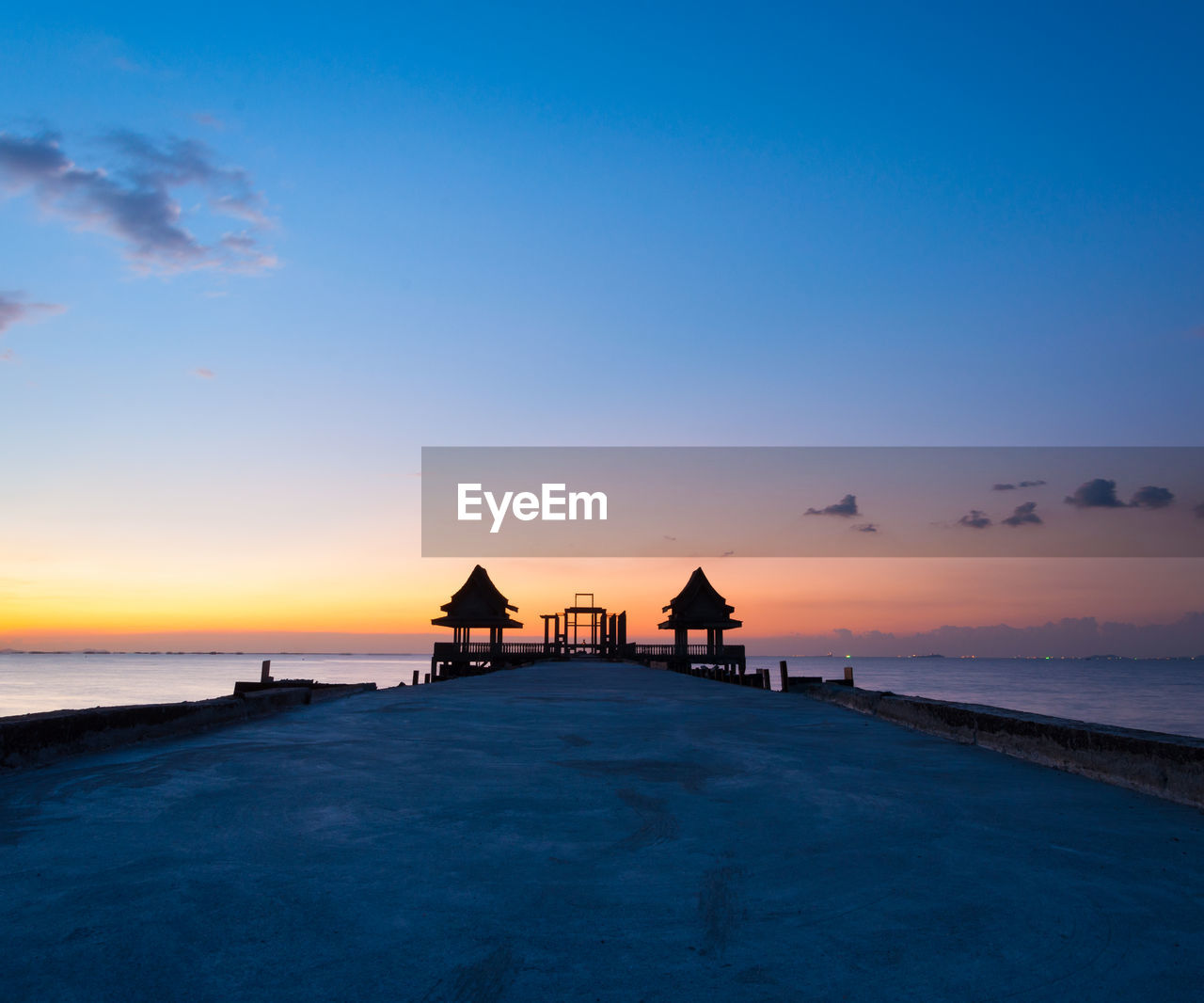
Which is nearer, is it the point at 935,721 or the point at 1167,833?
the point at 1167,833

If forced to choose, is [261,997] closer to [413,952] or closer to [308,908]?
[413,952]

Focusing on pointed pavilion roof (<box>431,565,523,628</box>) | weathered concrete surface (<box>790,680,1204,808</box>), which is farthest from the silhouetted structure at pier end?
weathered concrete surface (<box>790,680,1204,808</box>)

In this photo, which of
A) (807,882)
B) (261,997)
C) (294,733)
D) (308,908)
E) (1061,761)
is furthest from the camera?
(294,733)

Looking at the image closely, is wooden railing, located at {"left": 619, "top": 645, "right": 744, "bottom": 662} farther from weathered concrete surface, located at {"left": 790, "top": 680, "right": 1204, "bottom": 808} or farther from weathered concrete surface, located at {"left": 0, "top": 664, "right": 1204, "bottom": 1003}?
weathered concrete surface, located at {"left": 0, "top": 664, "right": 1204, "bottom": 1003}

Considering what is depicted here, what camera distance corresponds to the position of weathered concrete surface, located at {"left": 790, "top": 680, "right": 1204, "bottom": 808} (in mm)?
4898

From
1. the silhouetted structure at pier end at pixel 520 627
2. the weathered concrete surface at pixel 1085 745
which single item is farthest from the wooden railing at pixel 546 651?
the weathered concrete surface at pixel 1085 745

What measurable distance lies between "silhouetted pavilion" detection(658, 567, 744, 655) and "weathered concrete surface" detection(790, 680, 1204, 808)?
1307 inches

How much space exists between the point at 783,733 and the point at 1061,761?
2878 mm

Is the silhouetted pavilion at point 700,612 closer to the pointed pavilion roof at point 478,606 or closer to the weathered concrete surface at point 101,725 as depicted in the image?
the pointed pavilion roof at point 478,606

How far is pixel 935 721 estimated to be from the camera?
8516 mm

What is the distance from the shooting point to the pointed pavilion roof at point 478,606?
42.0 meters

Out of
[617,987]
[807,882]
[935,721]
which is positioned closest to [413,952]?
[617,987]

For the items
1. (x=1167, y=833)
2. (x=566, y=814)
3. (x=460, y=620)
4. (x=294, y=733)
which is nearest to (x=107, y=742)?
(x=294, y=733)

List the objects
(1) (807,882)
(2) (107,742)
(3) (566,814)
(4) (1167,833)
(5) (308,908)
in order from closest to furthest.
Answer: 1. (5) (308,908)
2. (1) (807,882)
3. (4) (1167,833)
4. (3) (566,814)
5. (2) (107,742)
